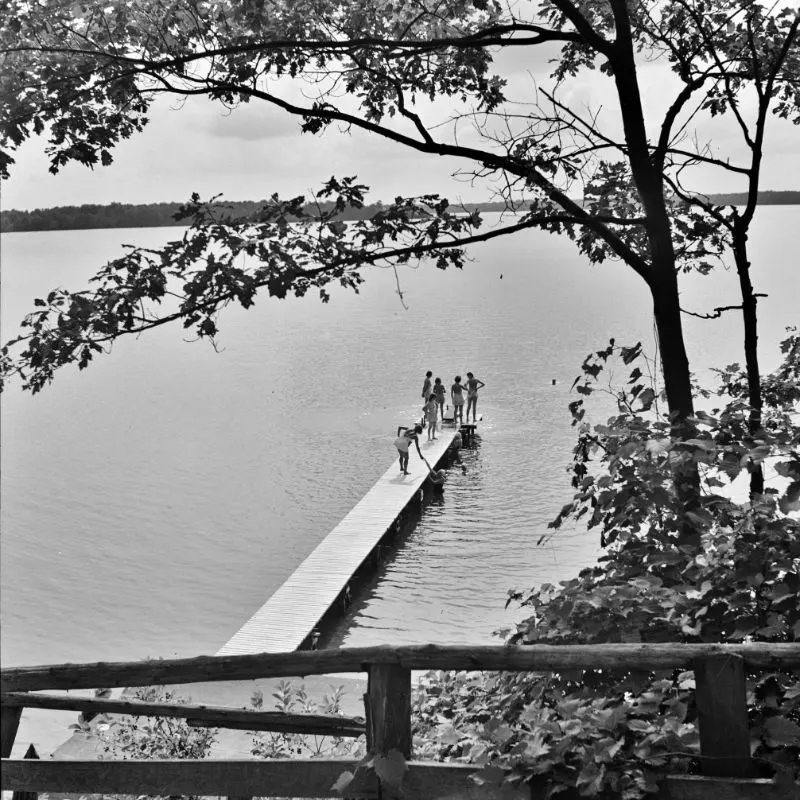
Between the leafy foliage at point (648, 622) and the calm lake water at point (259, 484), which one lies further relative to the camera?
the calm lake water at point (259, 484)

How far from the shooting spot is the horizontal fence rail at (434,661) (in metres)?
3.42

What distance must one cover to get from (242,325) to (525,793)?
88.4 m

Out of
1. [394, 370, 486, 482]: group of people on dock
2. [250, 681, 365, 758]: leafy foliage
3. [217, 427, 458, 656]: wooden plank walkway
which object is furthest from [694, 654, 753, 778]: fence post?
[394, 370, 486, 482]: group of people on dock

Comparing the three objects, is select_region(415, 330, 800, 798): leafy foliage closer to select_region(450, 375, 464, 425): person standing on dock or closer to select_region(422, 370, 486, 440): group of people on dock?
select_region(422, 370, 486, 440): group of people on dock

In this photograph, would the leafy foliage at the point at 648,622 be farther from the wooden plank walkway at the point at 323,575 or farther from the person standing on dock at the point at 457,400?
the person standing on dock at the point at 457,400

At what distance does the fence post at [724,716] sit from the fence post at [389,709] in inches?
40.7

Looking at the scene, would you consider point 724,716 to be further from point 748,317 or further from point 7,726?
point 748,317

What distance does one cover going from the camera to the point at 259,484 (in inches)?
1267

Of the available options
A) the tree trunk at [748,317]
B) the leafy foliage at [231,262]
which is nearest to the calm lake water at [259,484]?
the tree trunk at [748,317]

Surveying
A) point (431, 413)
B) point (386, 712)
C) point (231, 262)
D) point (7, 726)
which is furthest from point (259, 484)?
point (386, 712)

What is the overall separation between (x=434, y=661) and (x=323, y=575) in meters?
15.9

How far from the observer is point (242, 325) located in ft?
296

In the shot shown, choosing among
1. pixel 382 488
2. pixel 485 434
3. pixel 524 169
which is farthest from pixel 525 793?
pixel 485 434

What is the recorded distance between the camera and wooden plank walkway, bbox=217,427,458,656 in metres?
16.0
